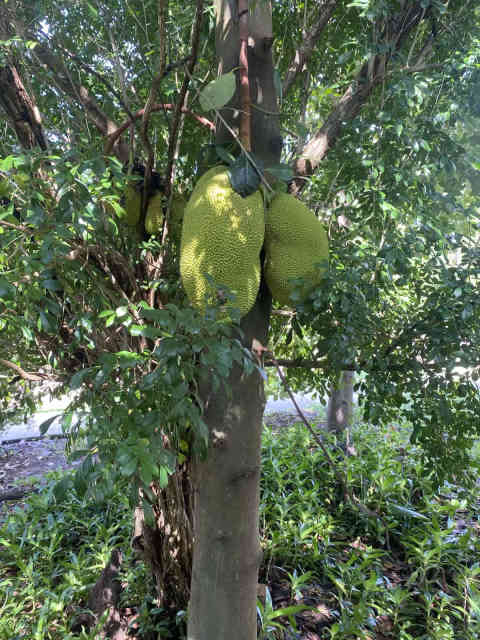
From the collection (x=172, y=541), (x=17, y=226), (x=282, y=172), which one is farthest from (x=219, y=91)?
(x=172, y=541)

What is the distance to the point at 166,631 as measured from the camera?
1.39m

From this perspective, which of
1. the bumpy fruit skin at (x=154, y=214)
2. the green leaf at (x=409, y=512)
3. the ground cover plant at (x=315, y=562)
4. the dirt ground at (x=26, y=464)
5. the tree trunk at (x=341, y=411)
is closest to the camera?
the bumpy fruit skin at (x=154, y=214)

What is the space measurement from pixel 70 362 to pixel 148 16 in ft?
4.19

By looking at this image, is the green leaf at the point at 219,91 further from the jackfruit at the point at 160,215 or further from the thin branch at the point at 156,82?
the jackfruit at the point at 160,215

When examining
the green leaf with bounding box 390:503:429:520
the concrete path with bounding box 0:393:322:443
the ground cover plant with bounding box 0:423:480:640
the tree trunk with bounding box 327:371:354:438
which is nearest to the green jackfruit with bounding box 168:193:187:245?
the ground cover plant with bounding box 0:423:480:640

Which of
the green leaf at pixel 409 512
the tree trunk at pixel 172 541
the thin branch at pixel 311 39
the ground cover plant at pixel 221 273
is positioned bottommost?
the green leaf at pixel 409 512

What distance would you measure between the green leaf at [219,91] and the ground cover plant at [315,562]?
1122 millimetres

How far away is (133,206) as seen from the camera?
134 cm

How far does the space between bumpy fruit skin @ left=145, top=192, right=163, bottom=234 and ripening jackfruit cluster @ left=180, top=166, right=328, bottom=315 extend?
36 cm

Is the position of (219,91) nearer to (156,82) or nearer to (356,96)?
(156,82)

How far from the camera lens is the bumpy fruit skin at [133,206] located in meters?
1.32

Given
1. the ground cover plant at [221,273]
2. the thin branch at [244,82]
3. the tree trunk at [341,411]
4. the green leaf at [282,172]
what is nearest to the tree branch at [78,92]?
the ground cover plant at [221,273]

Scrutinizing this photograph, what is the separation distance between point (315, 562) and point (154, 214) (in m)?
1.65

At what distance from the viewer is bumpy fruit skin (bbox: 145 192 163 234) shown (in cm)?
131
